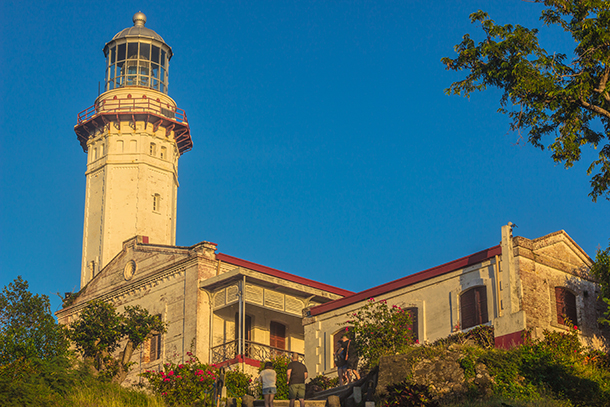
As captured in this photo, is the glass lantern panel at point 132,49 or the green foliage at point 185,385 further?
the glass lantern panel at point 132,49

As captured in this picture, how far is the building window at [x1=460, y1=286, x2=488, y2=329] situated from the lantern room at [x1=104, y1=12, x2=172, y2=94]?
26.7 meters

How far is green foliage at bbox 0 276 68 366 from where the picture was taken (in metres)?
27.5

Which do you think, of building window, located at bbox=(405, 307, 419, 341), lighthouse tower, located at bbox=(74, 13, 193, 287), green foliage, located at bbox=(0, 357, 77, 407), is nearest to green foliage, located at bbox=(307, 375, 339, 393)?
building window, located at bbox=(405, 307, 419, 341)

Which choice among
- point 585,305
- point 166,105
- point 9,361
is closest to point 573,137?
point 585,305

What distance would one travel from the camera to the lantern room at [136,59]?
48.3m

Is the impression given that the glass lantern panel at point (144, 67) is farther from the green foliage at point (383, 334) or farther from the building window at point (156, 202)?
the green foliage at point (383, 334)

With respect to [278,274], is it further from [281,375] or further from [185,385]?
[185,385]

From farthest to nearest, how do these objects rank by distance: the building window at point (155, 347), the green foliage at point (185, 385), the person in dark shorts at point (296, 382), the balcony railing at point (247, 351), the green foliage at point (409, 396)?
the building window at point (155, 347) → the balcony railing at point (247, 351) → the green foliage at point (185, 385) → the person in dark shorts at point (296, 382) → the green foliage at point (409, 396)

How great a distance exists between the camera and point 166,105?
47.4 m

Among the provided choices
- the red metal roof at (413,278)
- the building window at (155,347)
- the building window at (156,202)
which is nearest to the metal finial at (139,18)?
the building window at (156,202)

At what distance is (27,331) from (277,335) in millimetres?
10935

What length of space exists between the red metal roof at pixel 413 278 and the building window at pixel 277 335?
488 cm

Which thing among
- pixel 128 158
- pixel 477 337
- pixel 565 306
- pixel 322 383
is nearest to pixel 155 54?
pixel 128 158

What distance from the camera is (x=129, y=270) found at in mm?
38531
